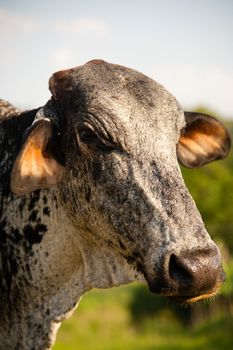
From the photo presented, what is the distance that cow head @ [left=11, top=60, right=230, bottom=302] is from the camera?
460 cm

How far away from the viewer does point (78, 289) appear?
19.2ft

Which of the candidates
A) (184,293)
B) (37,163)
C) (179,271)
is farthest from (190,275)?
(37,163)

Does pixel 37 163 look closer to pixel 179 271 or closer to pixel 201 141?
pixel 179 271

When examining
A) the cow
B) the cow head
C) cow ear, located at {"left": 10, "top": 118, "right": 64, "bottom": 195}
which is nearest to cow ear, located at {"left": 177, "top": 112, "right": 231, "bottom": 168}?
the cow

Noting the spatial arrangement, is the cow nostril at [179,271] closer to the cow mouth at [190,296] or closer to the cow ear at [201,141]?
the cow mouth at [190,296]

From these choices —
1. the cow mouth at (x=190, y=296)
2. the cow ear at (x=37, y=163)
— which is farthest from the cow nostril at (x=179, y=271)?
the cow ear at (x=37, y=163)

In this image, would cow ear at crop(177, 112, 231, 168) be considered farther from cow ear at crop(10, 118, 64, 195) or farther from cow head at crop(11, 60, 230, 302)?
cow ear at crop(10, 118, 64, 195)

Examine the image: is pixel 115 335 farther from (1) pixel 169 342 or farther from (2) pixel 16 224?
(2) pixel 16 224

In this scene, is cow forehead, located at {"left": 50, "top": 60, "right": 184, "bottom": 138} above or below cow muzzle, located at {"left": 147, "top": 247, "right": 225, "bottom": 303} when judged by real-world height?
above

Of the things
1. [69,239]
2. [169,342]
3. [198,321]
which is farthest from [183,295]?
[198,321]

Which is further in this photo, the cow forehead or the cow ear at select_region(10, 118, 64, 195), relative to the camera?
the cow ear at select_region(10, 118, 64, 195)

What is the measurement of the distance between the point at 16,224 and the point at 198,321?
1738 inches

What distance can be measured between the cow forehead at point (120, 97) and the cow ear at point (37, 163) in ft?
1.08

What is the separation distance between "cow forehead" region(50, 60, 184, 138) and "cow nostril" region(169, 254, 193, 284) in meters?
1.10
